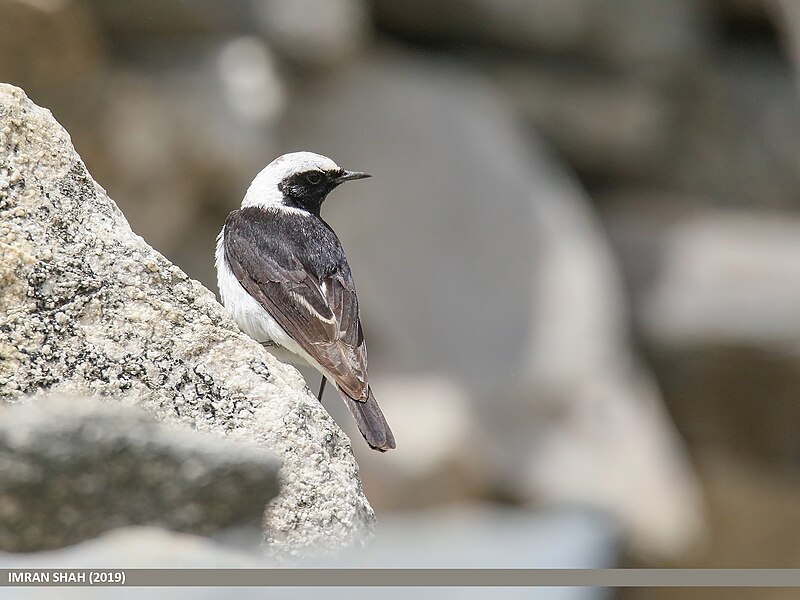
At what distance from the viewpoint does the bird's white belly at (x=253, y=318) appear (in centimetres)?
649

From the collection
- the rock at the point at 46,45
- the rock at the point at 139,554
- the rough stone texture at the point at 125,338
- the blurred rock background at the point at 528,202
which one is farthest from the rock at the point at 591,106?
the rock at the point at 139,554

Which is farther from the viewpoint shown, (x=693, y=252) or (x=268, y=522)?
(x=693, y=252)

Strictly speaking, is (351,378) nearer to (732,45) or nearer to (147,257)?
(147,257)

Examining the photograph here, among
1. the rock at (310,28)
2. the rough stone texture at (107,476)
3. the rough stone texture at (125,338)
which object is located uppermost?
the rock at (310,28)

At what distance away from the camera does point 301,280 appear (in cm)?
645

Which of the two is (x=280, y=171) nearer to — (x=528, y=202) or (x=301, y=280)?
(x=301, y=280)

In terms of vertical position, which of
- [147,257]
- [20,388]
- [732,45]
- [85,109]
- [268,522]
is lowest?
[268,522]

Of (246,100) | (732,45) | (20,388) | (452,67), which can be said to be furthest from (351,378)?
(732,45)

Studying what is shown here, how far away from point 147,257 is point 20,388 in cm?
72

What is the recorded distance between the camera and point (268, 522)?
14.7ft

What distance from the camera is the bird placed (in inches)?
245

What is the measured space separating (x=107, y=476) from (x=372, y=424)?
8.43ft

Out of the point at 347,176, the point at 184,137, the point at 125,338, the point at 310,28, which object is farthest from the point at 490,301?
the point at 125,338

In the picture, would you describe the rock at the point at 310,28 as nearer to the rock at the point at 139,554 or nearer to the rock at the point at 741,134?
the rock at the point at 741,134
